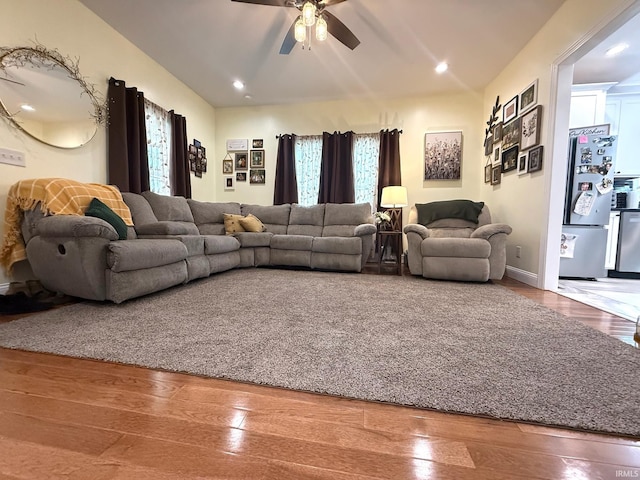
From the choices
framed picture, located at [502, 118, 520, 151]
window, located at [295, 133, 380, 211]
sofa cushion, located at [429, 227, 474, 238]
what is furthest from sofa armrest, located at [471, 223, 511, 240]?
window, located at [295, 133, 380, 211]

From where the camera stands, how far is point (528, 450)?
72 centimetres

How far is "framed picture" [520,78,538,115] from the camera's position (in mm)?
2879

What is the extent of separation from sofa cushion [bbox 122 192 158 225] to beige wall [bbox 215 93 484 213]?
211 cm

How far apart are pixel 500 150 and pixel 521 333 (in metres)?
3.02

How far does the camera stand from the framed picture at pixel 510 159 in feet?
10.6

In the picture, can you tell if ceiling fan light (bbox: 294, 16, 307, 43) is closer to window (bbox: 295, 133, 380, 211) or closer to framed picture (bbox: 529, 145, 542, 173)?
window (bbox: 295, 133, 380, 211)

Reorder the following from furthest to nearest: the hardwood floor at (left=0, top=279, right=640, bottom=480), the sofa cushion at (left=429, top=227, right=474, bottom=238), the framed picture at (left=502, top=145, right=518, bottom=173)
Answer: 1. the sofa cushion at (left=429, top=227, right=474, bottom=238)
2. the framed picture at (left=502, top=145, right=518, bottom=173)
3. the hardwood floor at (left=0, top=279, right=640, bottom=480)

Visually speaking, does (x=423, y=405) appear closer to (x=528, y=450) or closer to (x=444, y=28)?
(x=528, y=450)

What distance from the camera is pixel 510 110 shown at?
11.1ft

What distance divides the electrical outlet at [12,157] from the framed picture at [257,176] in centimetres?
292

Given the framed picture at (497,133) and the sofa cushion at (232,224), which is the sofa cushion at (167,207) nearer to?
the sofa cushion at (232,224)

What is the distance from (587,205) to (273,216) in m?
3.95

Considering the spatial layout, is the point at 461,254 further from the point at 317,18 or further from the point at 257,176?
the point at 257,176

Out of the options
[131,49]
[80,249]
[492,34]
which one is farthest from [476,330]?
[131,49]
